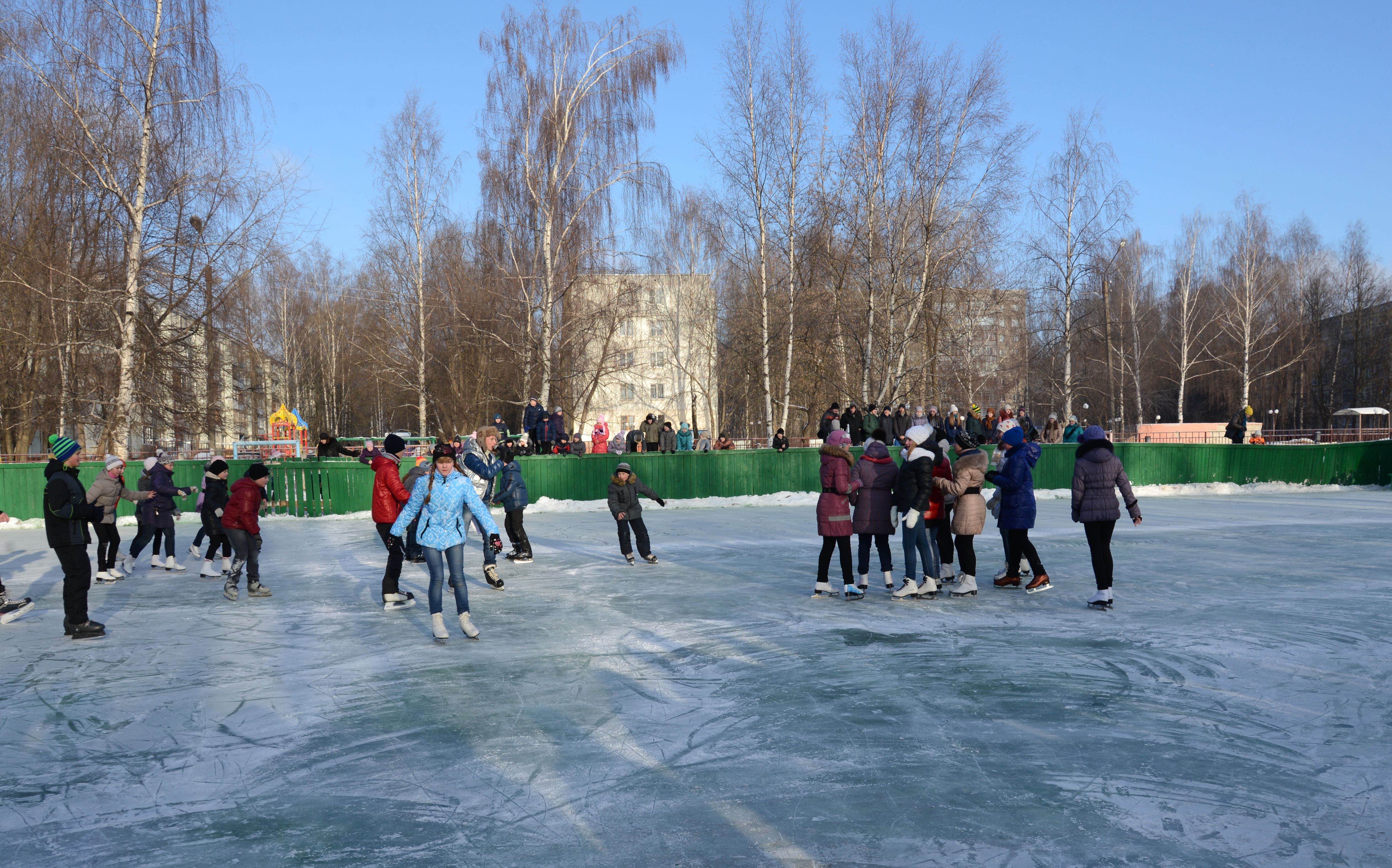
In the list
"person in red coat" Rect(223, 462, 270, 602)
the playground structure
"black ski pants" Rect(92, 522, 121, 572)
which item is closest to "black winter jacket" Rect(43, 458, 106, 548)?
"person in red coat" Rect(223, 462, 270, 602)

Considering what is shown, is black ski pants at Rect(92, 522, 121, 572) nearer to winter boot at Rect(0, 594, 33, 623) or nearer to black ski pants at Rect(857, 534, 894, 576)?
winter boot at Rect(0, 594, 33, 623)

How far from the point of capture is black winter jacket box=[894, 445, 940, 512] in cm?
819

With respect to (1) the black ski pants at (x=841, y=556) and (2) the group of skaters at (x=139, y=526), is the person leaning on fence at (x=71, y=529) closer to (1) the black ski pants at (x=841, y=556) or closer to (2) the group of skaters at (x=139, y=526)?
(2) the group of skaters at (x=139, y=526)

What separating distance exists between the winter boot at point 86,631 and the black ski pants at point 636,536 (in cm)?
522

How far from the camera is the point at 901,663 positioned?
626 cm

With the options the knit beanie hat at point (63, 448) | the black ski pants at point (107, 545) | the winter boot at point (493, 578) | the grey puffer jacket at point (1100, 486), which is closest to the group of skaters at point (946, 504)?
A: the grey puffer jacket at point (1100, 486)

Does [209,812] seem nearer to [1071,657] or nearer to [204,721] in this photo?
[204,721]

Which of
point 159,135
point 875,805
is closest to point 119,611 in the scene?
point 875,805

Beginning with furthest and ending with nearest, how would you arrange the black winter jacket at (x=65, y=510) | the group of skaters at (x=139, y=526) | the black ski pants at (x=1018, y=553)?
the black ski pants at (x=1018, y=553)
the group of skaters at (x=139, y=526)
the black winter jacket at (x=65, y=510)

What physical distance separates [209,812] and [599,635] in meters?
3.55

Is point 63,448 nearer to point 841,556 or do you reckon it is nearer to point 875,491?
point 841,556

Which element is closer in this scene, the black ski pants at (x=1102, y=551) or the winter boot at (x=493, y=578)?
the black ski pants at (x=1102, y=551)

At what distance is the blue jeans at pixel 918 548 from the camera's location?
8555 millimetres

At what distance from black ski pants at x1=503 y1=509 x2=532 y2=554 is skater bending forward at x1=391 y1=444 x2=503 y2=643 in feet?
12.2
